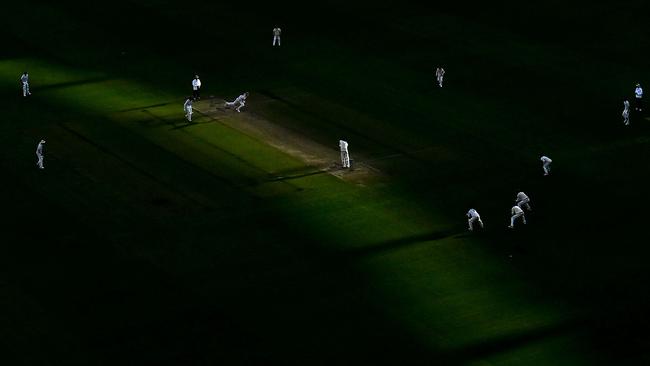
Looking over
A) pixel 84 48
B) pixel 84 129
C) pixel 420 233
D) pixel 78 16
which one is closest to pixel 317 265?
pixel 420 233

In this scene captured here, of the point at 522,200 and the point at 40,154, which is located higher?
the point at 522,200

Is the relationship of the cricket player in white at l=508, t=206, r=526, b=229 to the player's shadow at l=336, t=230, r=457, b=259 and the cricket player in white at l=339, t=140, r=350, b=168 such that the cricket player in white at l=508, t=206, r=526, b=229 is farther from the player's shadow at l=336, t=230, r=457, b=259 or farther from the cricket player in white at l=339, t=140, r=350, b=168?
the cricket player in white at l=339, t=140, r=350, b=168

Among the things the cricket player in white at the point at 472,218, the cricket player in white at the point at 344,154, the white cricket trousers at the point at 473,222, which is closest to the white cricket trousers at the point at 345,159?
the cricket player in white at the point at 344,154

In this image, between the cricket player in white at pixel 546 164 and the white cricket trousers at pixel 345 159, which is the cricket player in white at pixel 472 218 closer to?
the cricket player in white at pixel 546 164

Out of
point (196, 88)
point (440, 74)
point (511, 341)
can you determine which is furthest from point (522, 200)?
point (196, 88)

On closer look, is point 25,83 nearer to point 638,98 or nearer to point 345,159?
point 345,159

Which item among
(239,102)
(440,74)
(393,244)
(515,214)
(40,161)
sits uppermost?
(440,74)

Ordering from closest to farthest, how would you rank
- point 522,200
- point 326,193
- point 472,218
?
point 472,218 < point 522,200 < point 326,193
